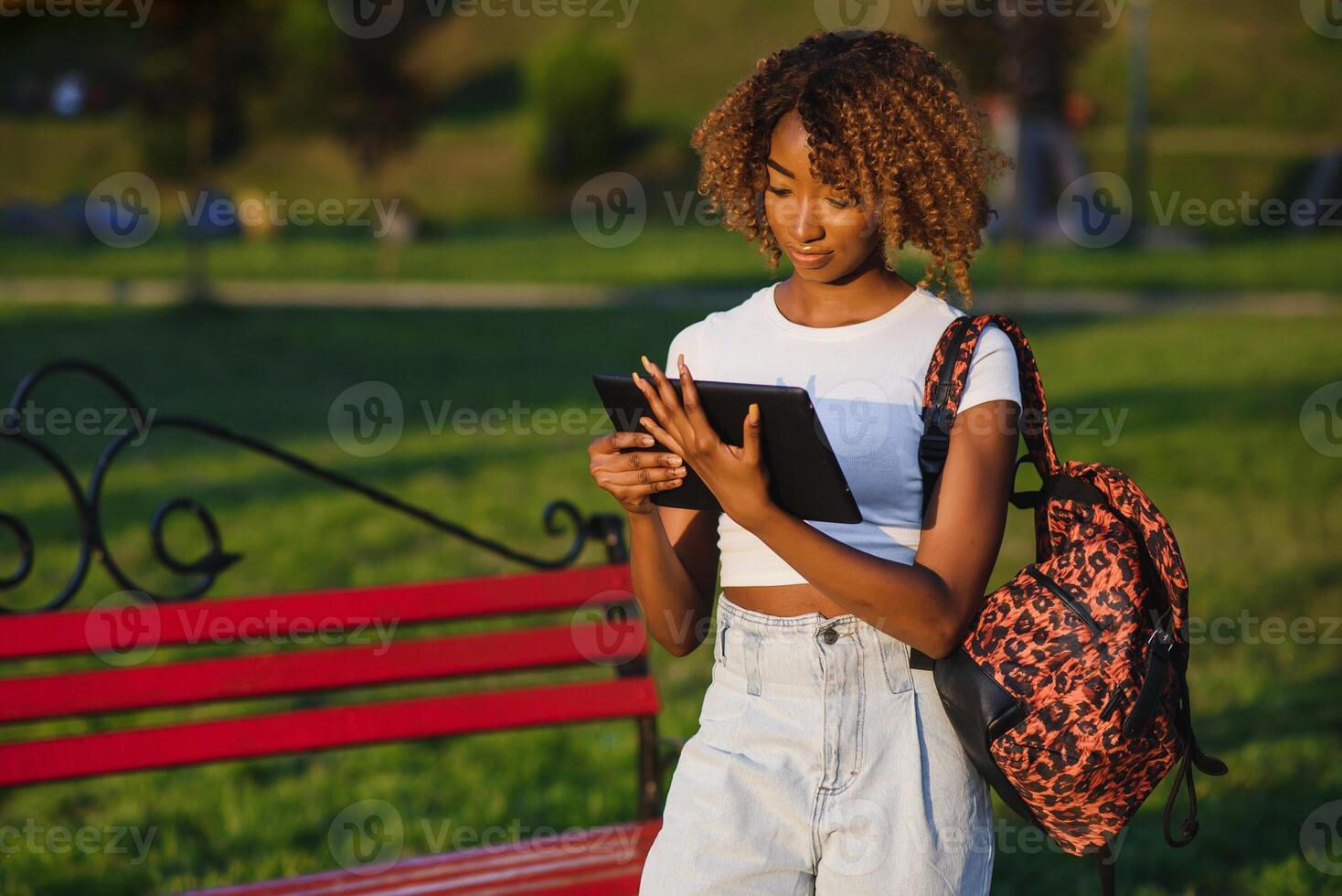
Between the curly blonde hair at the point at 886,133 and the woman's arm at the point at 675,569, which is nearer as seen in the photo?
the curly blonde hair at the point at 886,133

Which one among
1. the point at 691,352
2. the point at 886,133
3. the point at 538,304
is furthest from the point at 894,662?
the point at 538,304

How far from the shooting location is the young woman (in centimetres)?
192

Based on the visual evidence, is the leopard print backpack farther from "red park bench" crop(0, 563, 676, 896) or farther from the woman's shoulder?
"red park bench" crop(0, 563, 676, 896)

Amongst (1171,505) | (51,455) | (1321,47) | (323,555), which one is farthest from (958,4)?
(1321,47)

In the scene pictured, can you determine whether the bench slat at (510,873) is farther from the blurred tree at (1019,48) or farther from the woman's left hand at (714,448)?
the blurred tree at (1019,48)

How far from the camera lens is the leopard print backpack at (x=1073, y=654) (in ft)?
6.20

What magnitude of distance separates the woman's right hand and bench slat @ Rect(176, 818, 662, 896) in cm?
109

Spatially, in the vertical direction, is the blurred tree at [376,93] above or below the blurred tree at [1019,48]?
above

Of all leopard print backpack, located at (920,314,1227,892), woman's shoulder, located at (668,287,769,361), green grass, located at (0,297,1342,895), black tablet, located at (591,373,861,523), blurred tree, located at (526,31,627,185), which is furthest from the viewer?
blurred tree, located at (526,31,627,185)

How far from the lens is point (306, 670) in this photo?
300 centimetres

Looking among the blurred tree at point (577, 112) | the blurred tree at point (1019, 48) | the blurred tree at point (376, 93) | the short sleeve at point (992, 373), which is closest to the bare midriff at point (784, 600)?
the short sleeve at point (992, 373)

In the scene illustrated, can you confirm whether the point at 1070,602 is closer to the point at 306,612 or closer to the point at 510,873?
the point at 510,873

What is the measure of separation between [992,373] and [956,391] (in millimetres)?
54

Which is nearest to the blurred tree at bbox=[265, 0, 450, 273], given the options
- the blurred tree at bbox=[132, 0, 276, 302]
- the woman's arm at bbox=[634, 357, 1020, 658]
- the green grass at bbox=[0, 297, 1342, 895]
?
the blurred tree at bbox=[132, 0, 276, 302]
